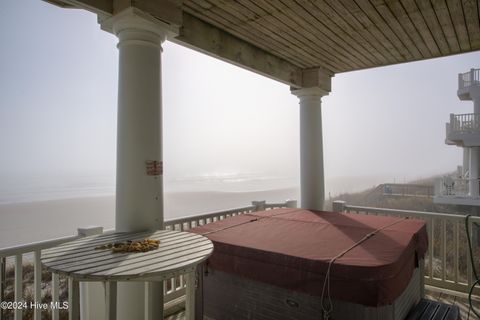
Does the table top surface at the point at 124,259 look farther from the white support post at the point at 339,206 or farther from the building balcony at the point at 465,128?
the building balcony at the point at 465,128

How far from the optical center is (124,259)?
5.13 ft

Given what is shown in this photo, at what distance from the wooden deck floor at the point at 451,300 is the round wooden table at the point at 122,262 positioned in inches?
53.4

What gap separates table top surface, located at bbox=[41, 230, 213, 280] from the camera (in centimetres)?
134

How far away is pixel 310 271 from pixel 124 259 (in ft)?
3.83

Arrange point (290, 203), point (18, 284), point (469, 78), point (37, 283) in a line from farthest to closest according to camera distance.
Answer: point (469, 78) → point (290, 203) → point (37, 283) → point (18, 284)

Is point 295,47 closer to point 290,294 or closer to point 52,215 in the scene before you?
point 290,294

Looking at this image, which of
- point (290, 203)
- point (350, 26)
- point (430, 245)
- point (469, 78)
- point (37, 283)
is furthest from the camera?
point (469, 78)

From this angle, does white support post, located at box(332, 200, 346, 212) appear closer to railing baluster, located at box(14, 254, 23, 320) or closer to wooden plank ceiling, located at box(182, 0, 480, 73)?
wooden plank ceiling, located at box(182, 0, 480, 73)

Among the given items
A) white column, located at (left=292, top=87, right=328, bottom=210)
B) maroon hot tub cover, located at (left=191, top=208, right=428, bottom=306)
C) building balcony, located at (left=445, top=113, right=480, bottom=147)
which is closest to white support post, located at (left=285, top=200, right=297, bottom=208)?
white column, located at (left=292, top=87, right=328, bottom=210)

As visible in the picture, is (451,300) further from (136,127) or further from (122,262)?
(136,127)

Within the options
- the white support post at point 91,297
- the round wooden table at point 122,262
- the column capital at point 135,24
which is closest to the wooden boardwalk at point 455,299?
the round wooden table at point 122,262

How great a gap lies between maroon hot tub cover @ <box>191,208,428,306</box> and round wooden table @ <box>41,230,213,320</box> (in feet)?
1.58

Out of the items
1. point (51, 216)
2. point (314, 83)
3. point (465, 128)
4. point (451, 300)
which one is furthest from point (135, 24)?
point (465, 128)

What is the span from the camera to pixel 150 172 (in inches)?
93.6
